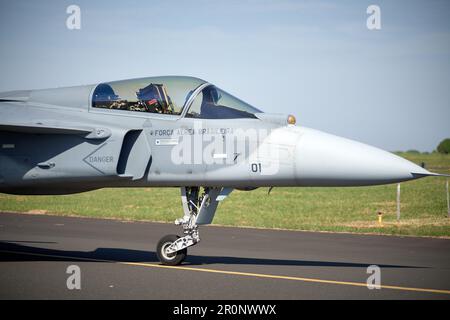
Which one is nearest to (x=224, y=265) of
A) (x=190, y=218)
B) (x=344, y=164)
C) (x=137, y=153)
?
(x=190, y=218)

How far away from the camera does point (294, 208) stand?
27312 mm

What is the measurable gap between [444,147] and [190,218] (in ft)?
504

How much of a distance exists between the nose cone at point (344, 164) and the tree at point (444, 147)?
153m

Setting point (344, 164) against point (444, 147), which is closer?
point (344, 164)

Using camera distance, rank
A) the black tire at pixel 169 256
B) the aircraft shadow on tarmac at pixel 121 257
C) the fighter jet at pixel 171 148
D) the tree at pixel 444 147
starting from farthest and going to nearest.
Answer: the tree at pixel 444 147 → the aircraft shadow on tarmac at pixel 121 257 → the black tire at pixel 169 256 → the fighter jet at pixel 171 148

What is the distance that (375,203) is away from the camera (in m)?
29.8

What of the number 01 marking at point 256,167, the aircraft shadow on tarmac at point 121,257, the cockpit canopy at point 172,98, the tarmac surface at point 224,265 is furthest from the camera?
the aircraft shadow on tarmac at point 121,257

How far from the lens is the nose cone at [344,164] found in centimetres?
1006

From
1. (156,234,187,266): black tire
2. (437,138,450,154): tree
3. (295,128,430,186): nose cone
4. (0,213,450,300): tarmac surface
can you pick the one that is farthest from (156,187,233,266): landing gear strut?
(437,138,450,154): tree

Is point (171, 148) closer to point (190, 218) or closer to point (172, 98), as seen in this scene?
point (172, 98)

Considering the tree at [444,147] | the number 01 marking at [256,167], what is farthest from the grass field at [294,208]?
the tree at [444,147]

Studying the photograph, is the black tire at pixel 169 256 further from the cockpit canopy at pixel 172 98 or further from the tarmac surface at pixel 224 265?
the cockpit canopy at pixel 172 98

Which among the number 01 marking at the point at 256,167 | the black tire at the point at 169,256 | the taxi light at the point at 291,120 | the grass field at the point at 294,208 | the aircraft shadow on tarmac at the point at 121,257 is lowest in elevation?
the grass field at the point at 294,208

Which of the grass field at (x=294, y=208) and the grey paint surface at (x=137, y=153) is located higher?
the grey paint surface at (x=137, y=153)
